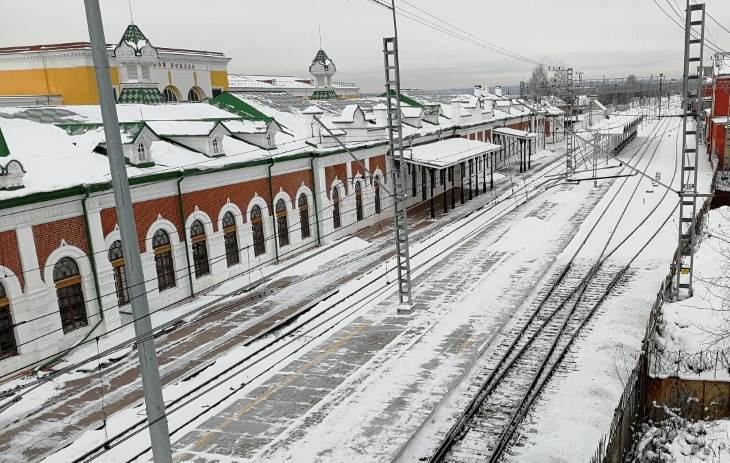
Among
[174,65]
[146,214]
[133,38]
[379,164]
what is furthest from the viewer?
[174,65]

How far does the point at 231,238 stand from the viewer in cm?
2212

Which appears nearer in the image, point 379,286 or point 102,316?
point 102,316

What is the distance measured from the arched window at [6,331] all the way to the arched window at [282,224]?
10.8m

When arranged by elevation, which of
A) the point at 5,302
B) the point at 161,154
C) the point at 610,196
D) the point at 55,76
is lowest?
the point at 610,196

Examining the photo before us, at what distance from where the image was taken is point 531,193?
129 feet

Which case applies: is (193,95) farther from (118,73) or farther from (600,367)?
(600,367)

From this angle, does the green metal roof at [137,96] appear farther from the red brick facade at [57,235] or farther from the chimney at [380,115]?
the red brick facade at [57,235]

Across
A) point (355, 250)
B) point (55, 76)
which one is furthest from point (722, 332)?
point (55, 76)

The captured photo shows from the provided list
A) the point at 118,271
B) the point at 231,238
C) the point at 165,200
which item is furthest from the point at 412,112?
the point at 118,271

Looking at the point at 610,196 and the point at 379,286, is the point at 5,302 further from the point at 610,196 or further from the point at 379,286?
the point at 610,196

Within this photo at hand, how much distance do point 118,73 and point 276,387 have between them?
23194 millimetres

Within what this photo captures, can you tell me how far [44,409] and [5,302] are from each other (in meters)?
3.07

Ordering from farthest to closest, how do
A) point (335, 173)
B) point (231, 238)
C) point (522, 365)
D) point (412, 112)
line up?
point (412, 112)
point (335, 173)
point (231, 238)
point (522, 365)

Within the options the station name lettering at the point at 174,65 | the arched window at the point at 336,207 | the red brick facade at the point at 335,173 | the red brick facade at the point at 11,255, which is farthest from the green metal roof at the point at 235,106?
the red brick facade at the point at 11,255
